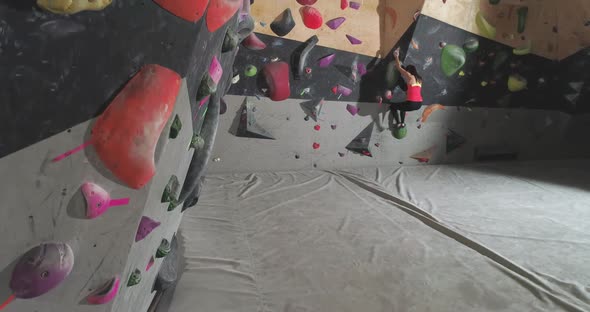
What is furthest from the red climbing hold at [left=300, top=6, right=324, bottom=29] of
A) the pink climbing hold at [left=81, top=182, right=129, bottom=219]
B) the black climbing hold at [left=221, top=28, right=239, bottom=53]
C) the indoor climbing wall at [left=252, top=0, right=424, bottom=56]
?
the pink climbing hold at [left=81, top=182, right=129, bottom=219]

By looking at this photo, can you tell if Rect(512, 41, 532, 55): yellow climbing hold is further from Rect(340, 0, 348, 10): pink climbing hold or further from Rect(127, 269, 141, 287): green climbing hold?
Rect(127, 269, 141, 287): green climbing hold

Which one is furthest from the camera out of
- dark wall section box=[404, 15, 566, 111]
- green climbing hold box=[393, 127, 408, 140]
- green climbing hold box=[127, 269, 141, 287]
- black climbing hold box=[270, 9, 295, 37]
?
green climbing hold box=[393, 127, 408, 140]

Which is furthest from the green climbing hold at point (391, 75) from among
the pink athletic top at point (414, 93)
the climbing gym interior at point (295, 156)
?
the pink athletic top at point (414, 93)

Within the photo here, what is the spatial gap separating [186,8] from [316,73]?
2.34 m

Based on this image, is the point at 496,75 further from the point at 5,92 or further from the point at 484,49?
the point at 5,92

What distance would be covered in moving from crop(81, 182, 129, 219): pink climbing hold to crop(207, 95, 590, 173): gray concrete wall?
85.2 inches

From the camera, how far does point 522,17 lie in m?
3.01

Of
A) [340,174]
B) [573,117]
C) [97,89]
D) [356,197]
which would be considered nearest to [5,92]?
[97,89]

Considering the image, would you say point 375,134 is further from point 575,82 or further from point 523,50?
point 575,82

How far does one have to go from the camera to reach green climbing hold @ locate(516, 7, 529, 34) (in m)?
2.99

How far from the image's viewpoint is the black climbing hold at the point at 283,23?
8.17 feet

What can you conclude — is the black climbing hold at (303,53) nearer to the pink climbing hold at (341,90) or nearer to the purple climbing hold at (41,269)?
the pink climbing hold at (341,90)

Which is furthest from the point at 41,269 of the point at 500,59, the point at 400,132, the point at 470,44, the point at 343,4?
the point at 500,59

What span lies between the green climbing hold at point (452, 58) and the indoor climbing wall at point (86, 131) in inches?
107
